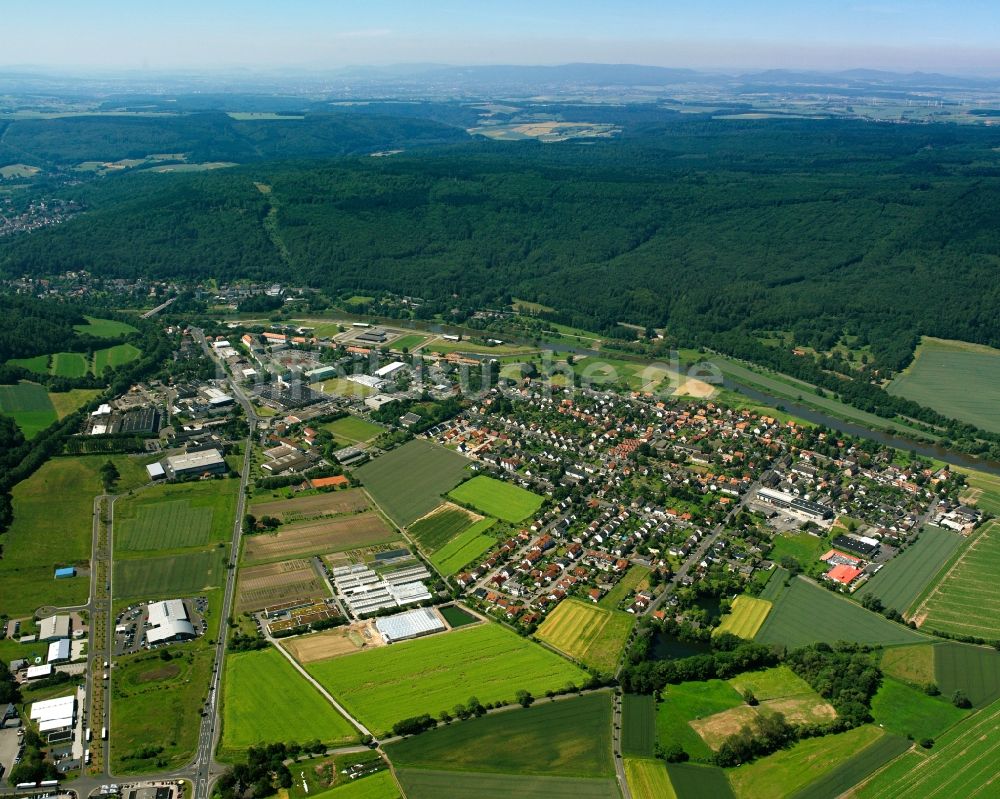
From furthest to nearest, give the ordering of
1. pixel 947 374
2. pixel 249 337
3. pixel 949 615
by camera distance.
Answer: pixel 249 337, pixel 947 374, pixel 949 615

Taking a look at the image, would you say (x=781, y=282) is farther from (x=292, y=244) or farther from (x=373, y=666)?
(x=373, y=666)

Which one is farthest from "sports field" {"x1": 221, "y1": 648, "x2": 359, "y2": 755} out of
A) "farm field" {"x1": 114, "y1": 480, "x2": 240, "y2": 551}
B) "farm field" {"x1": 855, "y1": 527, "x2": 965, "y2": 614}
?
"farm field" {"x1": 855, "y1": 527, "x2": 965, "y2": 614}

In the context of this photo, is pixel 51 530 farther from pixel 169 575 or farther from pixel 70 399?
pixel 70 399

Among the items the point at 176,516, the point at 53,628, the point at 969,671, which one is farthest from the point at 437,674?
the point at 969,671

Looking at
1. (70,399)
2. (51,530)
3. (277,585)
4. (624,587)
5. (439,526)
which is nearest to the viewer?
(277,585)

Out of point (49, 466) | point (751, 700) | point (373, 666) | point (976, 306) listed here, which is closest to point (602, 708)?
point (751, 700)

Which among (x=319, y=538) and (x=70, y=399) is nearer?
(x=319, y=538)
